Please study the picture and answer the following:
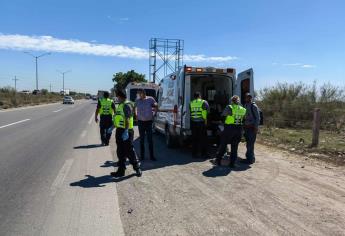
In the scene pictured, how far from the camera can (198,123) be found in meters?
11.7

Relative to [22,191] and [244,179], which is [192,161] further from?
[22,191]

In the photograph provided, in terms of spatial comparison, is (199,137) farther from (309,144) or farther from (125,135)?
(309,144)

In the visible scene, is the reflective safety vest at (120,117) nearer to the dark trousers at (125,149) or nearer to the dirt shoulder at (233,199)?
the dark trousers at (125,149)

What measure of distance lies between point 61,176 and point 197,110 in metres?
4.23

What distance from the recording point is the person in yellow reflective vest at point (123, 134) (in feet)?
29.2

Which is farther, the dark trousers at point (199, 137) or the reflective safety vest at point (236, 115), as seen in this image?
the dark trousers at point (199, 137)

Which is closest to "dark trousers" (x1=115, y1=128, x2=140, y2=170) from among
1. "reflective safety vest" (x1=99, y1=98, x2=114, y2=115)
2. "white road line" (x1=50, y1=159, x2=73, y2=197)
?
"white road line" (x1=50, y1=159, x2=73, y2=197)

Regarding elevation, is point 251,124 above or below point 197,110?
below

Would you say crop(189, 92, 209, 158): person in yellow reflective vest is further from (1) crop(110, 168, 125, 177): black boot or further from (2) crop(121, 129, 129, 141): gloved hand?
(1) crop(110, 168, 125, 177): black boot

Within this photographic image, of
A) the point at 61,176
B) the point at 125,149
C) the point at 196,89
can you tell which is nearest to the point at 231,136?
the point at 125,149

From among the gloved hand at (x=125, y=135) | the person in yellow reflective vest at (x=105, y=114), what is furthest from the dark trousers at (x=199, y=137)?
the person in yellow reflective vest at (x=105, y=114)

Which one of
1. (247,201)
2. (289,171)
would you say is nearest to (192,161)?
(289,171)

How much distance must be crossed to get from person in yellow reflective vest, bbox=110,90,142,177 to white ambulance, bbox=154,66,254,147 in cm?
327

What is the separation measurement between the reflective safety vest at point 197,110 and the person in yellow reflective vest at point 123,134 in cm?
291
